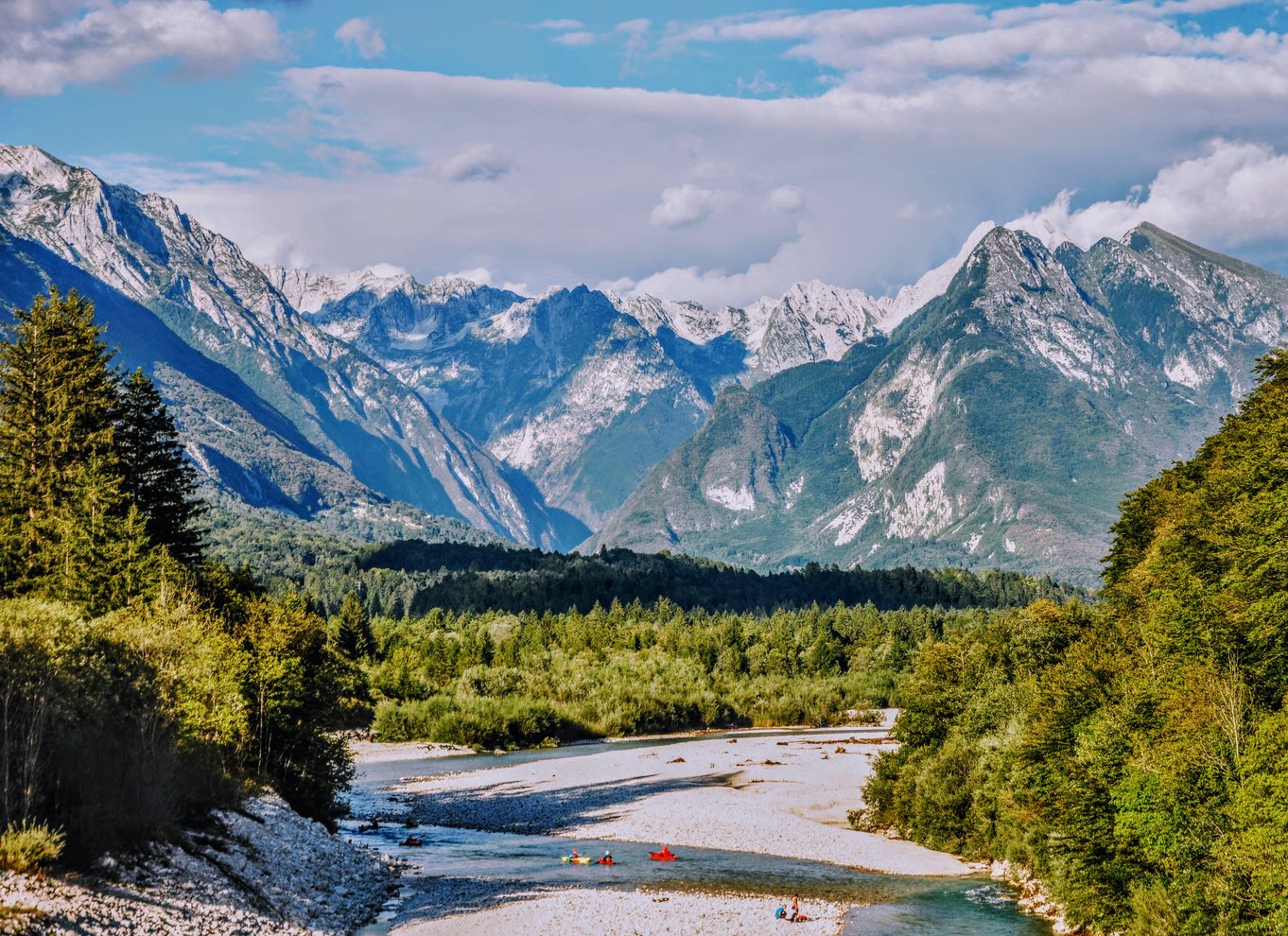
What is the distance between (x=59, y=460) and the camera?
78.6 meters

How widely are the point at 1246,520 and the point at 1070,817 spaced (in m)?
16.4

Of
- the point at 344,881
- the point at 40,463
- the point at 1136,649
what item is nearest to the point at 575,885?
the point at 344,881

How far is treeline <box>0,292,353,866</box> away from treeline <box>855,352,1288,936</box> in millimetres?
41196

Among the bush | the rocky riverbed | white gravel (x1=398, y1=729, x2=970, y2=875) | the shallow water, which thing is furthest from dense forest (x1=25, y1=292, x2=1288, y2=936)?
white gravel (x1=398, y1=729, x2=970, y2=875)

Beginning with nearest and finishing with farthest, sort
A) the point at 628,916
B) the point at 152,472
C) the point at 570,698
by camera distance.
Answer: the point at 628,916 → the point at 152,472 → the point at 570,698

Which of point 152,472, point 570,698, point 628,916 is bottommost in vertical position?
point 570,698

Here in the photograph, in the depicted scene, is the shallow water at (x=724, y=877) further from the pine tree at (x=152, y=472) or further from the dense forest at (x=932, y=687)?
the pine tree at (x=152, y=472)

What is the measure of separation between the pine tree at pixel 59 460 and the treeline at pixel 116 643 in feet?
A: 0.41

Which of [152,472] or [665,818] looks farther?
[665,818]

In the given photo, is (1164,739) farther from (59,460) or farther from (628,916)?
(59,460)

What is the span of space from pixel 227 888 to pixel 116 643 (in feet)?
41.9

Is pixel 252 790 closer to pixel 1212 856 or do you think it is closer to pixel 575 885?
pixel 575 885

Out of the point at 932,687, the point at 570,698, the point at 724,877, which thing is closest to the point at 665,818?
the point at 724,877

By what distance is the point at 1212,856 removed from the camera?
158 feet
